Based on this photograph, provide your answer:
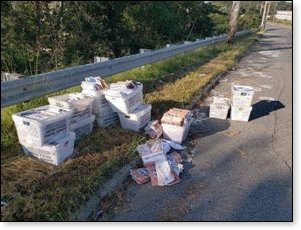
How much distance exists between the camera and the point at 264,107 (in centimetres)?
732

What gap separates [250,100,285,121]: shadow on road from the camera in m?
6.80

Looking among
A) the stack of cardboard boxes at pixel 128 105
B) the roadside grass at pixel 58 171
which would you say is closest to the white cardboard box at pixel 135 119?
the stack of cardboard boxes at pixel 128 105

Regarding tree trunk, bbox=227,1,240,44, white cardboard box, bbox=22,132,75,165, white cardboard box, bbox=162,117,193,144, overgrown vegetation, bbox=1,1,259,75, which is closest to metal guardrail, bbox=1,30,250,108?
overgrown vegetation, bbox=1,1,259,75

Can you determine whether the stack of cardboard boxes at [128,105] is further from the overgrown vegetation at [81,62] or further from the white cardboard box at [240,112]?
the white cardboard box at [240,112]

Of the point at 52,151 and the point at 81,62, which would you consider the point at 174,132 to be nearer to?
the point at 52,151

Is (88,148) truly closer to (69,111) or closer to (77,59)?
(69,111)

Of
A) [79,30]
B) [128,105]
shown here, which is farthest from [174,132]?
[79,30]

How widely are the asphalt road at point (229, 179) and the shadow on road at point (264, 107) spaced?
0.02 metres

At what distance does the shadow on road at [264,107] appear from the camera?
680cm

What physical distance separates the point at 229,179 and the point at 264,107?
11.8 ft

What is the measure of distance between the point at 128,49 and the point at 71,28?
320 cm

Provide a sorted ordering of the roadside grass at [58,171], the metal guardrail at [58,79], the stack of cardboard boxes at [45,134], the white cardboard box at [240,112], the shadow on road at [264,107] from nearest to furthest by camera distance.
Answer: the roadside grass at [58,171]
the stack of cardboard boxes at [45,134]
the metal guardrail at [58,79]
the white cardboard box at [240,112]
the shadow on road at [264,107]

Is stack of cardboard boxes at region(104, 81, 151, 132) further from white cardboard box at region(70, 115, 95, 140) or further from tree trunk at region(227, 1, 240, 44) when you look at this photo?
tree trunk at region(227, 1, 240, 44)

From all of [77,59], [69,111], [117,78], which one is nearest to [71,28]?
[77,59]
